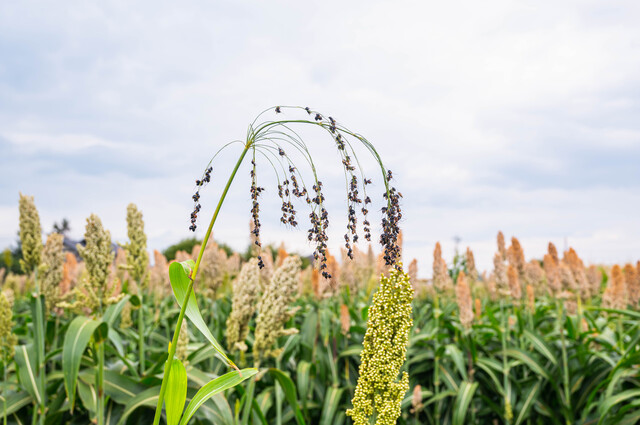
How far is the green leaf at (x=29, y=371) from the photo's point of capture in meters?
4.05

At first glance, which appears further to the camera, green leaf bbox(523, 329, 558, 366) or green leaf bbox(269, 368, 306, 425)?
green leaf bbox(523, 329, 558, 366)

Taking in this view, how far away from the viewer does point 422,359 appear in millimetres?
6211

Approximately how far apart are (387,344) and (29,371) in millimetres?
3847

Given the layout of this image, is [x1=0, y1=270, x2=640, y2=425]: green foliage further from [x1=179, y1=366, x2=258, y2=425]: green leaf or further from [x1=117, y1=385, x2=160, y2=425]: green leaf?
[x1=179, y1=366, x2=258, y2=425]: green leaf

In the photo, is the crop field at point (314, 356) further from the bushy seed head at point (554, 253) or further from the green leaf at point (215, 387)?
the green leaf at point (215, 387)

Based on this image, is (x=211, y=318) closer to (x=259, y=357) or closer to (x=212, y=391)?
(x=259, y=357)

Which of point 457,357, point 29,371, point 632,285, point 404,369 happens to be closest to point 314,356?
point 404,369

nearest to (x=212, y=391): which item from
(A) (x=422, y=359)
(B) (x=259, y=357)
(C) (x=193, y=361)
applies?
(B) (x=259, y=357)

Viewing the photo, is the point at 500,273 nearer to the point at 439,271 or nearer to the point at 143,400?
the point at 439,271

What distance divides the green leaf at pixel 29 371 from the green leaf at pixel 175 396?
2.67m

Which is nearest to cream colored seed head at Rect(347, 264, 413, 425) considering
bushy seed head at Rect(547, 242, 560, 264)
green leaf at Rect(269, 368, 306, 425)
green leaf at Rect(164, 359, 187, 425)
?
green leaf at Rect(164, 359, 187, 425)

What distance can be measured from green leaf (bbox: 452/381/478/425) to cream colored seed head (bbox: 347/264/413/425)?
389cm

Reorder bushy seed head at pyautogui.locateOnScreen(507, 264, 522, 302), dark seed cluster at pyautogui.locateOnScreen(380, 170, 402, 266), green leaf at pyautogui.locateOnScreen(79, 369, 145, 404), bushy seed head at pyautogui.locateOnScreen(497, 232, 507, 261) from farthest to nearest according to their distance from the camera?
1. bushy seed head at pyautogui.locateOnScreen(497, 232, 507, 261)
2. bushy seed head at pyautogui.locateOnScreen(507, 264, 522, 302)
3. green leaf at pyautogui.locateOnScreen(79, 369, 145, 404)
4. dark seed cluster at pyautogui.locateOnScreen(380, 170, 402, 266)

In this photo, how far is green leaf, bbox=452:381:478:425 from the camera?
17.2 feet
